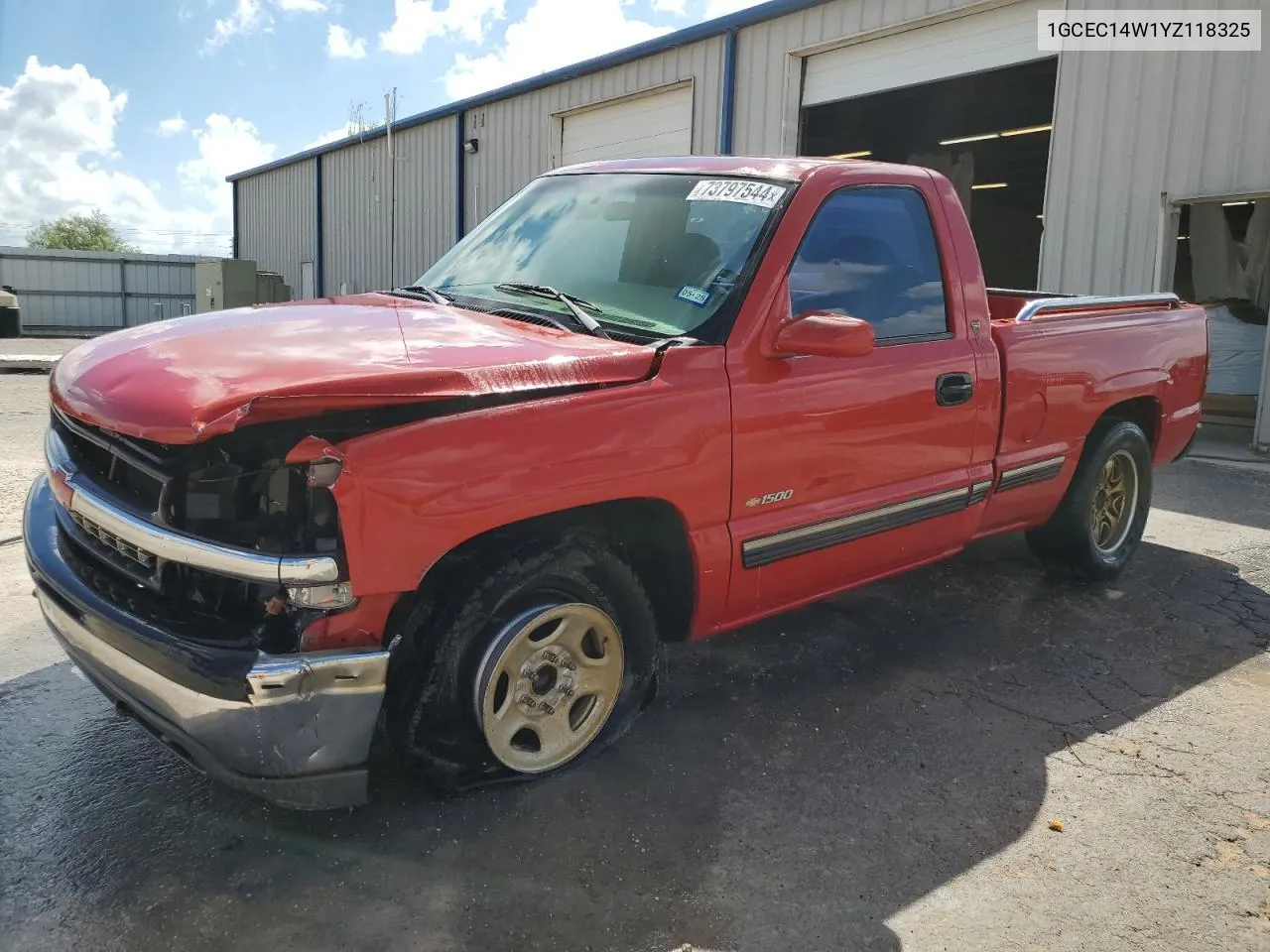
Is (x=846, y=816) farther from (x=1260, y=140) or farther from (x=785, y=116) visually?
(x=785, y=116)

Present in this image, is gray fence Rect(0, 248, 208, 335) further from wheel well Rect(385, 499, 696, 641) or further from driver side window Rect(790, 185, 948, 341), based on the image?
wheel well Rect(385, 499, 696, 641)

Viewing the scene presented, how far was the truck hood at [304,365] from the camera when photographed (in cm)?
224

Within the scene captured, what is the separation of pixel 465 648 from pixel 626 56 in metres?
13.7

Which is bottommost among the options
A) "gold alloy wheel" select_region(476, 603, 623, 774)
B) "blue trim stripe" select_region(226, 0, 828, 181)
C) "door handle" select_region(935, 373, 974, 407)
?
"gold alloy wheel" select_region(476, 603, 623, 774)

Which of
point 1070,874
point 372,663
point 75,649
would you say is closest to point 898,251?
point 1070,874

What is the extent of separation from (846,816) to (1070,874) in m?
0.60

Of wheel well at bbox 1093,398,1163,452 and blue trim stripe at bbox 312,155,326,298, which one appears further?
blue trim stripe at bbox 312,155,326,298

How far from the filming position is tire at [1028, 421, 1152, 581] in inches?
188

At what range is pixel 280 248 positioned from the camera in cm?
2716

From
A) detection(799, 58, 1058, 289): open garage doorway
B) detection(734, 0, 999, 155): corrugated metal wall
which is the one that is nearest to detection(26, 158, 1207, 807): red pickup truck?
detection(799, 58, 1058, 289): open garage doorway

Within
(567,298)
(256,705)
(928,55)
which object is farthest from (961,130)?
(256,705)

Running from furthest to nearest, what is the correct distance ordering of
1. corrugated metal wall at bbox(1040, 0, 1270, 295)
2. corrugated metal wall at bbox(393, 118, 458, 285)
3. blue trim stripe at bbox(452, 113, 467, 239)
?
corrugated metal wall at bbox(393, 118, 458, 285), blue trim stripe at bbox(452, 113, 467, 239), corrugated metal wall at bbox(1040, 0, 1270, 295)

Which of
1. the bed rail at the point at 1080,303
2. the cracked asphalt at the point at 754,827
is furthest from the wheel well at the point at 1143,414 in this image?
the cracked asphalt at the point at 754,827

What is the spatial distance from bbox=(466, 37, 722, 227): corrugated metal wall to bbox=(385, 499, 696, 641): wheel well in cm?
1144
